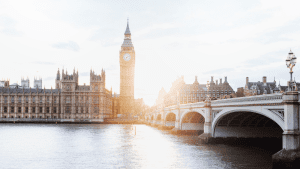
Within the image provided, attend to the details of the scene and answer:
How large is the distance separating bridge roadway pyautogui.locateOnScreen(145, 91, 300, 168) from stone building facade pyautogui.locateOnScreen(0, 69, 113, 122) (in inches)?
2416

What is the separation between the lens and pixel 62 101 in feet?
402

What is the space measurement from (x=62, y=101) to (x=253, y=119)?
9866 cm

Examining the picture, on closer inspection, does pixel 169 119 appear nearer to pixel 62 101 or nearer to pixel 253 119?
pixel 253 119

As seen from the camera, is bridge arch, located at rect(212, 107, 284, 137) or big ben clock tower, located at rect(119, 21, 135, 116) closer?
bridge arch, located at rect(212, 107, 284, 137)

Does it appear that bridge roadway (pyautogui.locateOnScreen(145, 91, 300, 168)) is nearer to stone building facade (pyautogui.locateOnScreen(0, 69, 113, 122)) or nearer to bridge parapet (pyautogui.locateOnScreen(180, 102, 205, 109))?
bridge parapet (pyautogui.locateOnScreen(180, 102, 205, 109))

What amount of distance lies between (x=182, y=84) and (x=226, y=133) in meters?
83.2

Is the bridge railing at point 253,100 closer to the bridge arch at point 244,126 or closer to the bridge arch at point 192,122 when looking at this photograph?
the bridge arch at point 244,126

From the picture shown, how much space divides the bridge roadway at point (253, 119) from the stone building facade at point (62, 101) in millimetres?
61359

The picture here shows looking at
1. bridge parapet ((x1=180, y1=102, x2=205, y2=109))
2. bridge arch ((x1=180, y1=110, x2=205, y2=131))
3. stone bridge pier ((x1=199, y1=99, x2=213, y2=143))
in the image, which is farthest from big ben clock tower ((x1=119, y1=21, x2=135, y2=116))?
stone bridge pier ((x1=199, y1=99, x2=213, y2=143))

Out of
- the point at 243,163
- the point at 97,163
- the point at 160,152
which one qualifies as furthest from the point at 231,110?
the point at 97,163

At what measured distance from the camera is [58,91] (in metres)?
125

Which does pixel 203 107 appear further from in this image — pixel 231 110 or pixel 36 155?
pixel 36 155

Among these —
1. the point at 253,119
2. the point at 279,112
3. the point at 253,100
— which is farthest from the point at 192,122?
the point at 279,112

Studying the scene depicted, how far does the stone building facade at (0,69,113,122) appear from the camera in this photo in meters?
122
